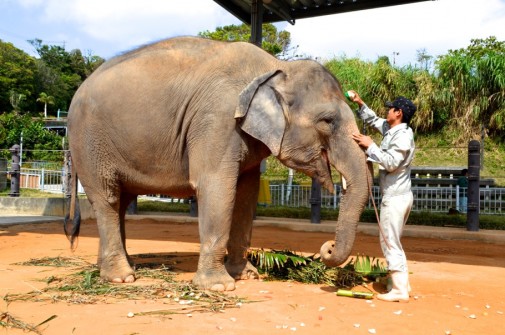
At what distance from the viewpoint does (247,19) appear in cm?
1291

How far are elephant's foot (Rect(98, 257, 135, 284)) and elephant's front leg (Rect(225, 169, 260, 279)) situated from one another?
103 cm

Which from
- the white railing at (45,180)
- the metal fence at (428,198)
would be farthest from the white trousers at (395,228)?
the white railing at (45,180)

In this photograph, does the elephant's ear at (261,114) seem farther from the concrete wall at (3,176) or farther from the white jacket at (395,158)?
the concrete wall at (3,176)

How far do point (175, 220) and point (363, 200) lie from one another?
8877mm

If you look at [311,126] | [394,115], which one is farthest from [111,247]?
[394,115]

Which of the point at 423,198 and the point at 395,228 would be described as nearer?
the point at 395,228

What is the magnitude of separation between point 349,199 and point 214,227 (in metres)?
1.25

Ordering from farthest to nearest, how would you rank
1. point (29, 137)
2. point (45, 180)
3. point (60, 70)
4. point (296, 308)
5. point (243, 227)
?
1. point (60, 70)
2. point (29, 137)
3. point (45, 180)
4. point (243, 227)
5. point (296, 308)

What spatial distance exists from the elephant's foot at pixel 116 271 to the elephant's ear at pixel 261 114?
6.17 ft

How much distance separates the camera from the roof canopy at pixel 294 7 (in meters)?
11.6

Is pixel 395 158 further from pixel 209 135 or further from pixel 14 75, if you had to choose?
pixel 14 75

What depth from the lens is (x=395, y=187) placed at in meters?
→ 4.46

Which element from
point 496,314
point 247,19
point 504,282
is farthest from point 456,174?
point 496,314

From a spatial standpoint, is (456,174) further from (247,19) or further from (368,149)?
(368,149)
